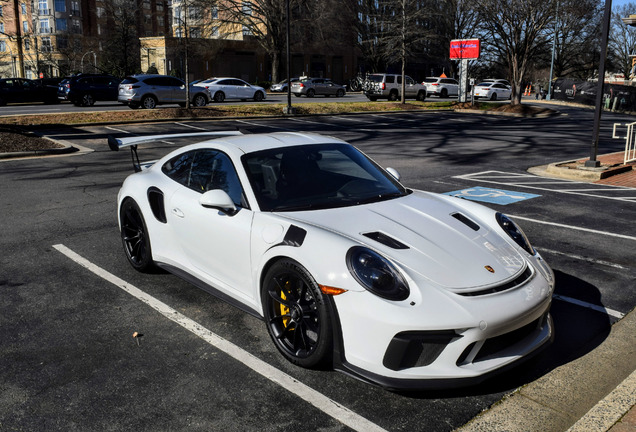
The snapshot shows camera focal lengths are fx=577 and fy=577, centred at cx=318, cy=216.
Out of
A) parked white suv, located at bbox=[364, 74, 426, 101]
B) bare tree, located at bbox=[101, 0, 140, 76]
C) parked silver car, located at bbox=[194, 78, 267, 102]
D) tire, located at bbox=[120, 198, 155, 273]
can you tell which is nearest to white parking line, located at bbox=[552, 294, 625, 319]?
tire, located at bbox=[120, 198, 155, 273]

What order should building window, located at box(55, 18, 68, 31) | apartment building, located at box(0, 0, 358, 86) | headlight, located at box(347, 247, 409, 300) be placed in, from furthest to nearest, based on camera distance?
building window, located at box(55, 18, 68, 31) → apartment building, located at box(0, 0, 358, 86) → headlight, located at box(347, 247, 409, 300)

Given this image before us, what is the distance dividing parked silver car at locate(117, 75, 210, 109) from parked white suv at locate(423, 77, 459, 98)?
83.1 ft

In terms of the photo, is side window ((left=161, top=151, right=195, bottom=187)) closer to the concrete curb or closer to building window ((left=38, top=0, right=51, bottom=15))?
the concrete curb

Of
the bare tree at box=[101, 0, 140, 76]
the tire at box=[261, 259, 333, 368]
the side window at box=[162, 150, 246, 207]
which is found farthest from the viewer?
the bare tree at box=[101, 0, 140, 76]

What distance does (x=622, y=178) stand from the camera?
12.0 m

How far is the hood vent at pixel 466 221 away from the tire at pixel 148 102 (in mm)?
25222

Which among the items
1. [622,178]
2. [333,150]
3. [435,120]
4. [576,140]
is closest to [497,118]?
[435,120]

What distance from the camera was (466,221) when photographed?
14.4ft

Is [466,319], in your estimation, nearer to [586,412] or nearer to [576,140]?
[586,412]

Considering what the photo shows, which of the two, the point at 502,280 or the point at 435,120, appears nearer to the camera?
the point at 502,280

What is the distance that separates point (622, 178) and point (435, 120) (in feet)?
53.4

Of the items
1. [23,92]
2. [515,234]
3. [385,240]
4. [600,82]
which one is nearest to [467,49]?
[23,92]

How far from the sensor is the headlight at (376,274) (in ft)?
11.1

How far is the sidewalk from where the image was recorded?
10.8 ft
